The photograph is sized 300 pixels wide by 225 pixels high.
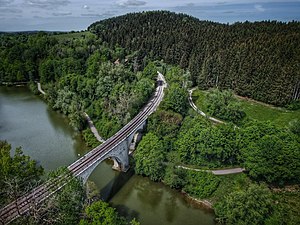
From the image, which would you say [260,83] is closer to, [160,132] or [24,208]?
[160,132]

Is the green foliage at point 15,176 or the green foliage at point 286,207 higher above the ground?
the green foliage at point 15,176

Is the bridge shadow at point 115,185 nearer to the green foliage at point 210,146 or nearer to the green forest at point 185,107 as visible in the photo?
the green forest at point 185,107

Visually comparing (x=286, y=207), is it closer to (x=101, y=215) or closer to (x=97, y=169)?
(x=101, y=215)

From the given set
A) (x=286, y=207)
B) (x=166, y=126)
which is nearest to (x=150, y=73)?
(x=166, y=126)

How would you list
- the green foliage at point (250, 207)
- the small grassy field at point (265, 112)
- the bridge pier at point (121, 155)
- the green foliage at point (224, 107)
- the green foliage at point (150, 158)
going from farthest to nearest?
the green foliage at point (224, 107)
the small grassy field at point (265, 112)
the green foliage at point (150, 158)
the bridge pier at point (121, 155)
the green foliage at point (250, 207)

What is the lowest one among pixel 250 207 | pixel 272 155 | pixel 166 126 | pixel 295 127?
pixel 166 126

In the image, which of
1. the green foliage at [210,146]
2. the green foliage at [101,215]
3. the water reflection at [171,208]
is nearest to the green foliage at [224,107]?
the green foliage at [210,146]

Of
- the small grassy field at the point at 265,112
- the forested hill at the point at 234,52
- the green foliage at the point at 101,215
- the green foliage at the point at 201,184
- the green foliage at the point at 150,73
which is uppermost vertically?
the forested hill at the point at 234,52
